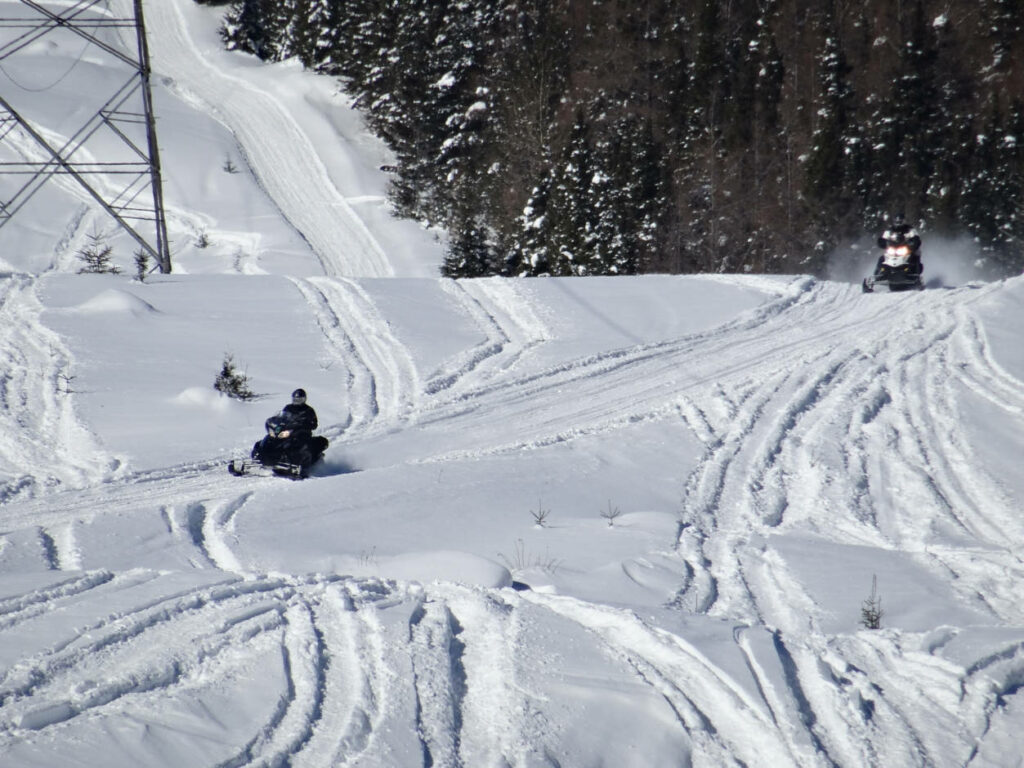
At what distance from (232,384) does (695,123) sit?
33535 millimetres

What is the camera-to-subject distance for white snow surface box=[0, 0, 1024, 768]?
418 cm

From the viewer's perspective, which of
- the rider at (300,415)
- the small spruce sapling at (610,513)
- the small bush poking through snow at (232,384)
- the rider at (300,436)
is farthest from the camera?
the small bush poking through snow at (232,384)

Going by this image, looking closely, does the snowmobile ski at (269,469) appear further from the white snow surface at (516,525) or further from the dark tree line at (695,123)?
the dark tree line at (695,123)

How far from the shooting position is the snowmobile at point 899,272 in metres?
17.3

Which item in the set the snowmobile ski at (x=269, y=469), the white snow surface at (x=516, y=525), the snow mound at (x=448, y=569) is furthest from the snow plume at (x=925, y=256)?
the snow mound at (x=448, y=569)

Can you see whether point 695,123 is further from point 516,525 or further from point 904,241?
point 516,525

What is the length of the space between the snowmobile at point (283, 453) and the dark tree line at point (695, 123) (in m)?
21.6

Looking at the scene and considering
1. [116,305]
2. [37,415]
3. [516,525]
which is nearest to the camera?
[516,525]

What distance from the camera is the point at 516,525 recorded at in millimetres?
8047

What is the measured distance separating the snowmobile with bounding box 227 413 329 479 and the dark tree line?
70.8 feet

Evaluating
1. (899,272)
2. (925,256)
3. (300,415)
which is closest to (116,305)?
(300,415)

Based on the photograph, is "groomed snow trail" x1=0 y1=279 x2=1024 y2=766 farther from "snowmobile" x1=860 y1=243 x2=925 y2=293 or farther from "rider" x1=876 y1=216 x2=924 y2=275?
"rider" x1=876 y1=216 x2=924 y2=275

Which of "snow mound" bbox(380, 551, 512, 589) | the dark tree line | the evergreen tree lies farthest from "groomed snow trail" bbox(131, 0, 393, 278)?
"snow mound" bbox(380, 551, 512, 589)

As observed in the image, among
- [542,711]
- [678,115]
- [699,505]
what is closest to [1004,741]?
[542,711]
